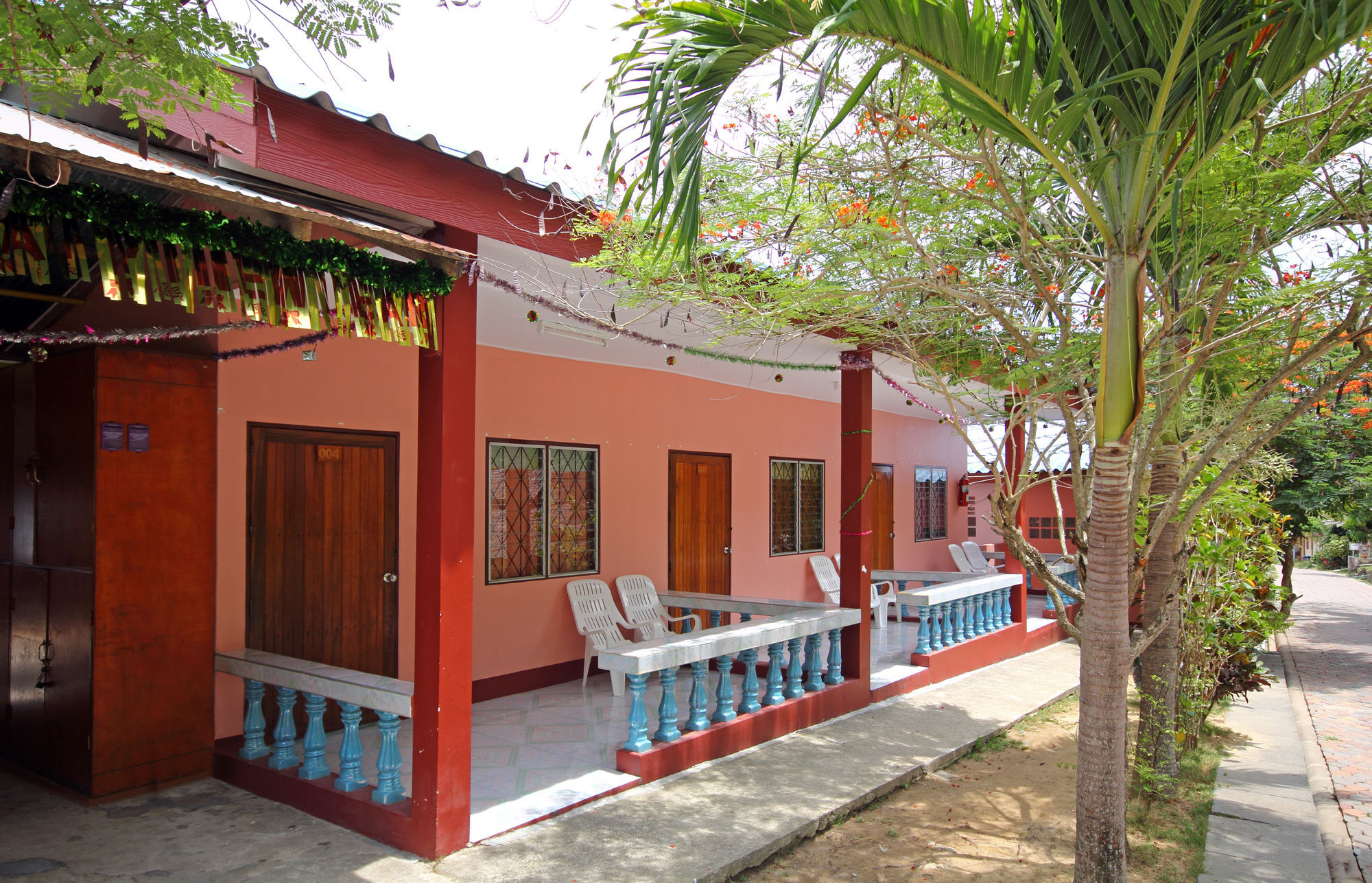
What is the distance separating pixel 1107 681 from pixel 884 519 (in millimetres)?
9336

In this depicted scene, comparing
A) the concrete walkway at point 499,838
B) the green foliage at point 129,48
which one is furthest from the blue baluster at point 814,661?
the green foliage at point 129,48

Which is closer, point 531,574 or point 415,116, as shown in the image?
point 415,116

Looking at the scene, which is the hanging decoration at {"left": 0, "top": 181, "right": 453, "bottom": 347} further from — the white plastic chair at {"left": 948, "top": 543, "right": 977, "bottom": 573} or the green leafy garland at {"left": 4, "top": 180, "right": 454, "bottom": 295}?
the white plastic chair at {"left": 948, "top": 543, "right": 977, "bottom": 573}

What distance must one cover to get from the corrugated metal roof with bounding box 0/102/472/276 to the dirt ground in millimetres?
3157

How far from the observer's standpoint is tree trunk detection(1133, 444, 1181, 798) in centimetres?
478

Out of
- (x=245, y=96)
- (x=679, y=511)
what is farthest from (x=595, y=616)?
(x=245, y=96)

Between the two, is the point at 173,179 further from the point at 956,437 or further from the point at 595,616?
the point at 956,437

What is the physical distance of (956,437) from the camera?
1502cm

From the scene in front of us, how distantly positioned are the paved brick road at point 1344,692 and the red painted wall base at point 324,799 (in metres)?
Result: 4.59

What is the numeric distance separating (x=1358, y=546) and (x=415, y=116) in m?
43.5

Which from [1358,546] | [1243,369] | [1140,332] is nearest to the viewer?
[1140,332]

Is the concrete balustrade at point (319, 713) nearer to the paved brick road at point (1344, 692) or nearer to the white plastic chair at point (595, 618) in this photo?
the white plastic chair at point (595, 618)

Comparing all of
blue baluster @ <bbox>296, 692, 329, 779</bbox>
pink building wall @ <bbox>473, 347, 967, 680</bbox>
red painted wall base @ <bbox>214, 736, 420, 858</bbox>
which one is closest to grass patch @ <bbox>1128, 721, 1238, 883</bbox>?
pink building wall @ <bbox>473, 347, 967, 680</bbox>

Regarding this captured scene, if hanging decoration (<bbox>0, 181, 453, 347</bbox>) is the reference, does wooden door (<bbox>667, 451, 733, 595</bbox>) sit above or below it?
below
